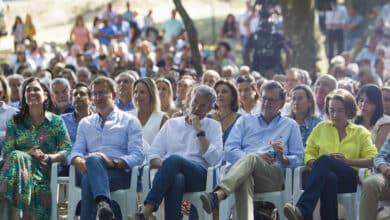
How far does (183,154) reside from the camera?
34.6ft

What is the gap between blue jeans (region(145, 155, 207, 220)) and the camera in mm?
9820

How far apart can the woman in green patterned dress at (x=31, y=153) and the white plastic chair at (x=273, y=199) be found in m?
1.65

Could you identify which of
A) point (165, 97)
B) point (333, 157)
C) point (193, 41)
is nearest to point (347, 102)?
point (333, 157)

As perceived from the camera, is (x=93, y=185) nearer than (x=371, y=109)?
Yes

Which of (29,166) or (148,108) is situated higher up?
(148,108)

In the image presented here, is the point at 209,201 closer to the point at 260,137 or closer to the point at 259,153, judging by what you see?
the point at 259,153

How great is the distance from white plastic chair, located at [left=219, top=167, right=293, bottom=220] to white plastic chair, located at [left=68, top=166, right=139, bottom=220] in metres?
0.86

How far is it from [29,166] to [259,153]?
2.14m

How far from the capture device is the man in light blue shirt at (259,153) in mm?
9742

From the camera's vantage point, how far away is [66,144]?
1061cm

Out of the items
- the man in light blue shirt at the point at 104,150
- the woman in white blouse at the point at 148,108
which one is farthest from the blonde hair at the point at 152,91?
the man in light blue shirt at the point at 104,150

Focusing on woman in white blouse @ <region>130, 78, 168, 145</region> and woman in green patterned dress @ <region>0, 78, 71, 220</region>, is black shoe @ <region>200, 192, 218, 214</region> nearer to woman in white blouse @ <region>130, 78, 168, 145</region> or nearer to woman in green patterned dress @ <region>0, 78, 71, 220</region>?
woman in green patterned dress @ <region>0, 78, 71, 220</region>

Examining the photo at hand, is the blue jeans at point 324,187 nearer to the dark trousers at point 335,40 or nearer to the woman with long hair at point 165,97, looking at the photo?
the woman with long hair at point 165,97

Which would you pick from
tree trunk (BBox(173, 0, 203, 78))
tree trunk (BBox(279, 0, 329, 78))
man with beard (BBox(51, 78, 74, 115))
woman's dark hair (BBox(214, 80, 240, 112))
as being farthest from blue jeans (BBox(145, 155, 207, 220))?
tree trunk (BBox(279, 0, 329, 78))
